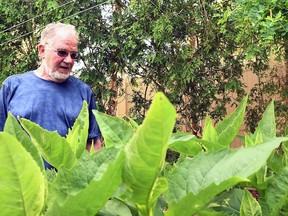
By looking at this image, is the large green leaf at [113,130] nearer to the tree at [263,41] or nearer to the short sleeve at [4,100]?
the short sleeve at [4,100]

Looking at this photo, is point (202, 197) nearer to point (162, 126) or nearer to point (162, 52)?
point (162, 126)

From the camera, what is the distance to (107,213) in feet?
2.47

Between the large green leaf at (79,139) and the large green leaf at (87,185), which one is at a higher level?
the large green leaf at (87,185)

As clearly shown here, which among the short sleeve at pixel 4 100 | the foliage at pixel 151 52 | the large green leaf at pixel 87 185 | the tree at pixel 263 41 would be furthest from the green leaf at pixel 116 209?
the foliage at pixel 151 52

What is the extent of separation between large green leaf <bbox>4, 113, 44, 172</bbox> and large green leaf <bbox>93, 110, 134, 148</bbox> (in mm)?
160

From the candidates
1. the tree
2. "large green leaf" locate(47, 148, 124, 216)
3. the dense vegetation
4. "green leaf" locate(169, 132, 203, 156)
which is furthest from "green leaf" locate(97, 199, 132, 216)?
the dense vegetation

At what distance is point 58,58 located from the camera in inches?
119

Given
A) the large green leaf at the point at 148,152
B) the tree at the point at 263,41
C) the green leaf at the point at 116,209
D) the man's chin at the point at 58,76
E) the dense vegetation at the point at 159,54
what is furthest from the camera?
the dense vegetation at the point at 159,54

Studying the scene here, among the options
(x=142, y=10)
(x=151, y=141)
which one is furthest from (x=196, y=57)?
(x=151, y=141)

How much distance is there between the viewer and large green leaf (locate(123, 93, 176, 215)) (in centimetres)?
54

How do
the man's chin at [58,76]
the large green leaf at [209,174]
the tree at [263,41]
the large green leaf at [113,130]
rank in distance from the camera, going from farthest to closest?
the tree at [263,41] → the man's chin at [58,76] → the large green leaf at [113,130] → the large green leaf at [209,174]

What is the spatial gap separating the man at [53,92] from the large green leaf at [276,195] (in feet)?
A: 6.49

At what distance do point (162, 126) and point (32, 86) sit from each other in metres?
2.48

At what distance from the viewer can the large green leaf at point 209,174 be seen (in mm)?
656
